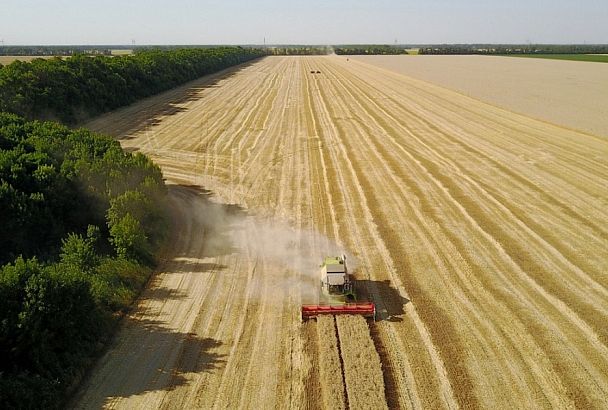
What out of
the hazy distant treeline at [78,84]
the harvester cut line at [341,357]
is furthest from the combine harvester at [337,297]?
the hazy distant treeline at [78,84]

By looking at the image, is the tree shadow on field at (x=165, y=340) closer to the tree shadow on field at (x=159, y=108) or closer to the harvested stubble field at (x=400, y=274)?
the harvested stubble field at (x=400, y=274)

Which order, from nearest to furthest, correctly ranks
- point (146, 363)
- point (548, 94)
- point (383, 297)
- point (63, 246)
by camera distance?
1. point (146, 363)
2. point (383, 297)
3. point (63, 246)
4. point (548, 94)

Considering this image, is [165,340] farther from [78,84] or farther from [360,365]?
[78,84]

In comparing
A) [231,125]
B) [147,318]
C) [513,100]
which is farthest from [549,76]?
[147,318]

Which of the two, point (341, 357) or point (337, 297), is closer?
point (341, 357)

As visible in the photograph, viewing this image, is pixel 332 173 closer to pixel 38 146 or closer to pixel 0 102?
pixel 38 146

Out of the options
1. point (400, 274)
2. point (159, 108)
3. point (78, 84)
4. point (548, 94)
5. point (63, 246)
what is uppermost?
point (78, 84)

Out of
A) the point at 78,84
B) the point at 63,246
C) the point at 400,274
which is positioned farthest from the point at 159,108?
the point at 400,274
